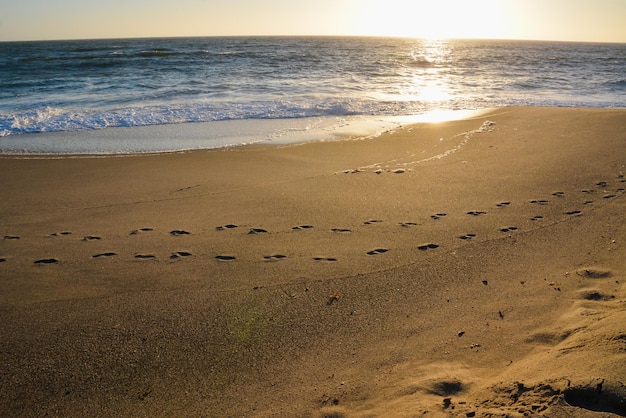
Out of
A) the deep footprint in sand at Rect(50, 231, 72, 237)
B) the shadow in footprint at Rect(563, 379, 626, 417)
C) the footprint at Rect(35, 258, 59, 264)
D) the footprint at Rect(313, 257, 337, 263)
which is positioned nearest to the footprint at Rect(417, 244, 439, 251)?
the footprint at Rect(313, 257, 337, 263)

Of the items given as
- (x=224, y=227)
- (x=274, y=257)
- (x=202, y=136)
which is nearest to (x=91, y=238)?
(x=224, y=227)

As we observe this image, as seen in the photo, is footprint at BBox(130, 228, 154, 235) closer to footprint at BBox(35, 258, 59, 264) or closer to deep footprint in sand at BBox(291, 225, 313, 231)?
footprint at BBox(35, 258, 59, 264)

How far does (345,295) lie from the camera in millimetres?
3453

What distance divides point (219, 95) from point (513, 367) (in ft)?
46.9

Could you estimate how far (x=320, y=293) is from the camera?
348cm

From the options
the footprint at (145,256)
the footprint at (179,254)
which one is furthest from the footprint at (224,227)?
the footprint at (145,256)

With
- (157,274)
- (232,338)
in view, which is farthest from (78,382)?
(157,274)

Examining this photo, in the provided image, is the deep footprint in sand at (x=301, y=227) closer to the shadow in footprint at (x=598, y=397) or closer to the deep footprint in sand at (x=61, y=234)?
the deep footprint in sand at (x=61, y=234)

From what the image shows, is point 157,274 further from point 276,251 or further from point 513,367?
point 513,367

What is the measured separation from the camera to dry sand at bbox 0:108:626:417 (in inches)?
95.9

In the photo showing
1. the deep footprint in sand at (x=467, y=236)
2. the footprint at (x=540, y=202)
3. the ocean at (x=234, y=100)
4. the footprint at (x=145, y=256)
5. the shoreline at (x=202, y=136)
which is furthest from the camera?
the ocean at (x=234, y=100)

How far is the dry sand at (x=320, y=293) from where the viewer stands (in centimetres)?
244

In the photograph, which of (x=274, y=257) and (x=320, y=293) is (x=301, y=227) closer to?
(x=274, y=257)

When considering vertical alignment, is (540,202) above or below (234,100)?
below
